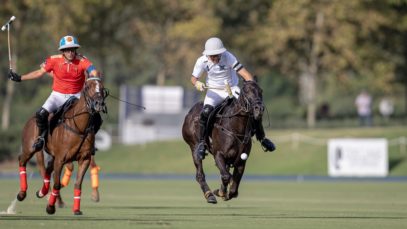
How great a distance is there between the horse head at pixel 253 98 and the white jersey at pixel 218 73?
0.69 m

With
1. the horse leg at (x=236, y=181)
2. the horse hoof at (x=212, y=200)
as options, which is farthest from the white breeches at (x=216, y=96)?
the horse hoof at (x=212, y=200)

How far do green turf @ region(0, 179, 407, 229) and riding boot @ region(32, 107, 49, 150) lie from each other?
1.11 m

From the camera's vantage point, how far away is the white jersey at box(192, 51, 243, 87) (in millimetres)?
18125

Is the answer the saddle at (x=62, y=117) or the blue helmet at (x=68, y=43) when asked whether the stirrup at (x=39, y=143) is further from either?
the blue helmet at (x=68, y=43)

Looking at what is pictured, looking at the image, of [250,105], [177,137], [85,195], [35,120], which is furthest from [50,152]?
[177,137]

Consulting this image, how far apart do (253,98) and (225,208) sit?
3451 mm

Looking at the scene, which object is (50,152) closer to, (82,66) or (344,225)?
(82,66)

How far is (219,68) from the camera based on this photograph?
59.8 ft

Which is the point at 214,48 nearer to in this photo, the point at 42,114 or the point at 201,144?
the point at 201,144

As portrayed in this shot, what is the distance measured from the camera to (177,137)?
49719 millimetres

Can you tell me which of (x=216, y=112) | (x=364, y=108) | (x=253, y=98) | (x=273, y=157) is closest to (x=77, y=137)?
(x=216, y=112)

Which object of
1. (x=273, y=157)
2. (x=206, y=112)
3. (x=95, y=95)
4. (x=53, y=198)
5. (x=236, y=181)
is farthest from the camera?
(x=273, y=157)

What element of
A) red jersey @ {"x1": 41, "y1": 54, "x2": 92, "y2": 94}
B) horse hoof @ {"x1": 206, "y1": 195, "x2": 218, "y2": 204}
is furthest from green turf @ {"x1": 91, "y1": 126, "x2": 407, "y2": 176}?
red jersey @ {"x1": 41, "y1": 54, "x2": 92, "y2": 94}

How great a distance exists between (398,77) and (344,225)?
40506 mm
